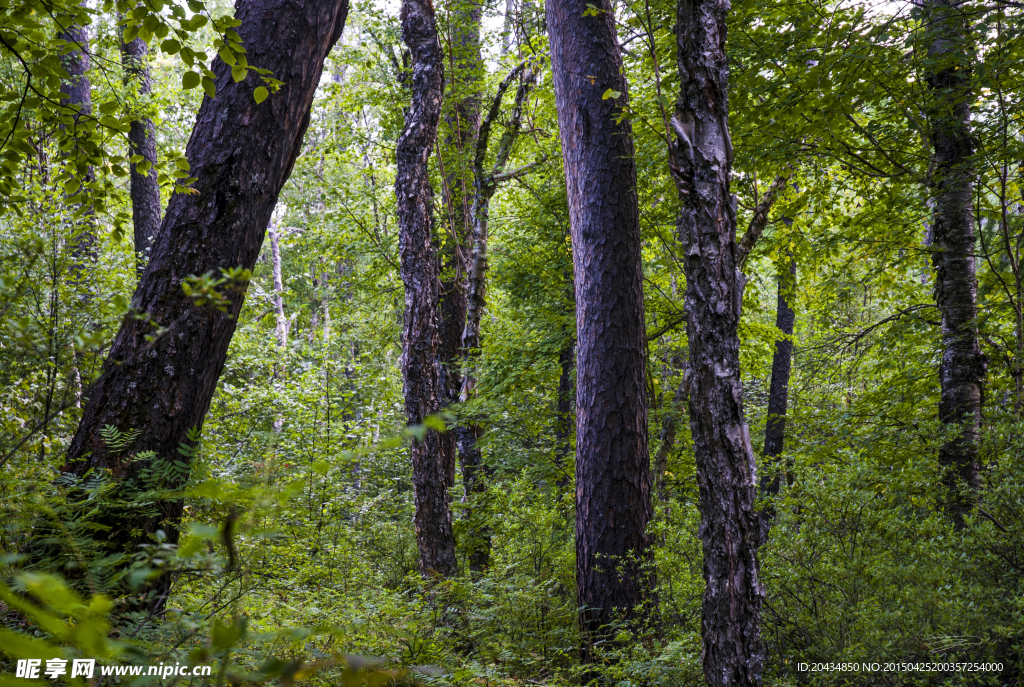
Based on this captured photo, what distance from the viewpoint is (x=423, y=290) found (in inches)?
271

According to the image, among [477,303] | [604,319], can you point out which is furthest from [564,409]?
[604,319]

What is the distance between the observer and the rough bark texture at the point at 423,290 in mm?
6668

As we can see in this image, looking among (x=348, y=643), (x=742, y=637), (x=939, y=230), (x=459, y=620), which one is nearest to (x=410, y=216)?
(x=459, y=620)

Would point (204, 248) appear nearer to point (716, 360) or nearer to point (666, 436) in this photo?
point (716, 360)

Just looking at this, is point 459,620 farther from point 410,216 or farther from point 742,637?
point 410,216

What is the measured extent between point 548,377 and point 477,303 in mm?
1695

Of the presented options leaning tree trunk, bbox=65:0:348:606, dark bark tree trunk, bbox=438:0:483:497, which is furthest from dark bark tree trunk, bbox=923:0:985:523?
dark bark tree trunk, bbox=438:0:483:497

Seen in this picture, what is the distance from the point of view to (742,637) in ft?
9.37

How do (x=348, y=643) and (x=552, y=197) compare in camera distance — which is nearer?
(x=348, y=643)

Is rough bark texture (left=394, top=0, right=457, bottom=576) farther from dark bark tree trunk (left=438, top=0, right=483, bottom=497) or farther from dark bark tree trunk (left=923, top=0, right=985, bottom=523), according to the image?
dark bark tree trunk (left=923, top=0, right=985, bottom=523)

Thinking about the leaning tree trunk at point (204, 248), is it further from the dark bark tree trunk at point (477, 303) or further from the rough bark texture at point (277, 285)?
the rough bark texture at point (277, 285)

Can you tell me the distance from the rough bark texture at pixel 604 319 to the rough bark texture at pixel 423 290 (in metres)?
1.86

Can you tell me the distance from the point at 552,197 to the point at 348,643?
748 cm

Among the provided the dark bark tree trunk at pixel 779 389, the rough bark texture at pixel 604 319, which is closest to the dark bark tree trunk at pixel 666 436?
the rough bark texture at pixel 604 319
